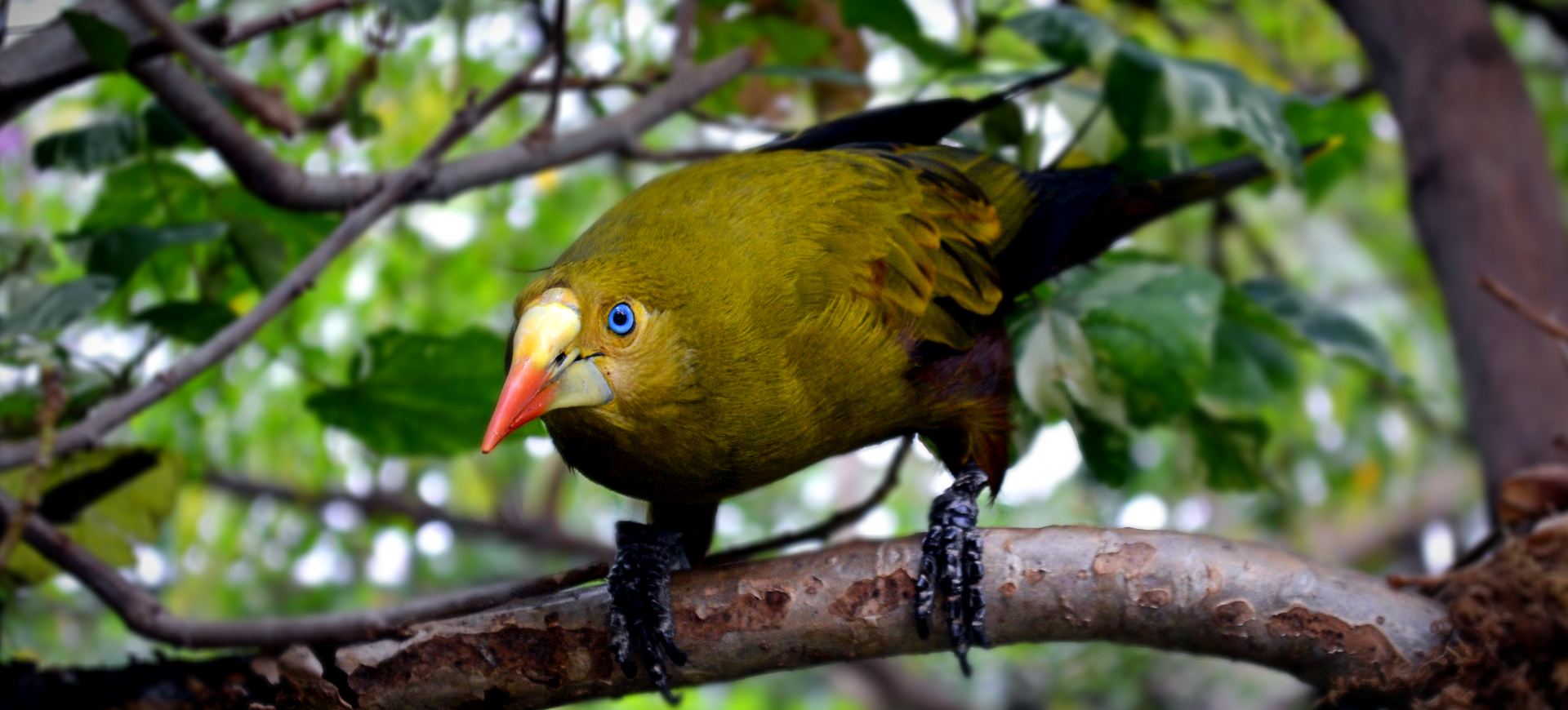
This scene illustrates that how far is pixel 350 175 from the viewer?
259 centimetres

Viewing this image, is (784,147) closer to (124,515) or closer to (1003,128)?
(1003,128)

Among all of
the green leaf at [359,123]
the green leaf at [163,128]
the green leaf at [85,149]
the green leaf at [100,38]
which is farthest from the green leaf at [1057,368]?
the green leaf at [85,149]

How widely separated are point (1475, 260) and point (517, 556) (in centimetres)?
469

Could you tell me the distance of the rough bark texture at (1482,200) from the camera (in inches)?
127

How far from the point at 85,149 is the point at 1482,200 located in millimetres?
3489

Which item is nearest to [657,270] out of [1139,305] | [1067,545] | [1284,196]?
[1067,545]

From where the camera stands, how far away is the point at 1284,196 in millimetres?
5410

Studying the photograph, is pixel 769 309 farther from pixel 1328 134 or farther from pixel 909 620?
pixel 1328 134

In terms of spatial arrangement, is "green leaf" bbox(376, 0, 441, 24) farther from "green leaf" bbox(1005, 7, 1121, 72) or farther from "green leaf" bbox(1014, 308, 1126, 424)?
"green leaf" bbox(1014, 308, 1126, 424)

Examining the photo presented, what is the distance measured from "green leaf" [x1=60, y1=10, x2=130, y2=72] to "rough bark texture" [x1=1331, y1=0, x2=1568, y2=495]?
3.19 m

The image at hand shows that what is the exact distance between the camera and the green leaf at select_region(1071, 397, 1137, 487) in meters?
2.62

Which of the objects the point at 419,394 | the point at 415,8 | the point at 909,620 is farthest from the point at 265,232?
the point at 909,620

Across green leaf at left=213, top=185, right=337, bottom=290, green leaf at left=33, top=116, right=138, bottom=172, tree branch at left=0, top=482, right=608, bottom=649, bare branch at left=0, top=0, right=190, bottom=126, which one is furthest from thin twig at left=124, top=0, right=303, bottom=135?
tree branch at left=0, top=482, right=608, bottom=649

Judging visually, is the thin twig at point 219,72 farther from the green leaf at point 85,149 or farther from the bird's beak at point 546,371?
the bird's beak at point 546,371
